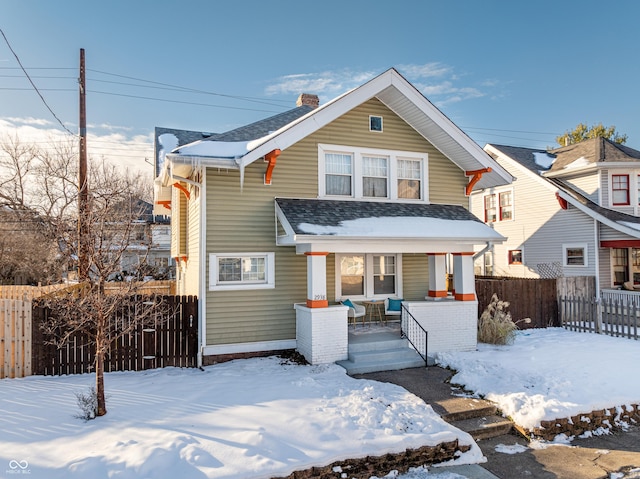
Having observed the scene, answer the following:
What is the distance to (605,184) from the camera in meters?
16.6

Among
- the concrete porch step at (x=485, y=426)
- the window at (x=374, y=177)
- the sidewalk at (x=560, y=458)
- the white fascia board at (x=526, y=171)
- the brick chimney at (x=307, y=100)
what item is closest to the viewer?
the sidewalk at (x=560, y=458)

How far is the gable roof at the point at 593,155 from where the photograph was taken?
1658cm

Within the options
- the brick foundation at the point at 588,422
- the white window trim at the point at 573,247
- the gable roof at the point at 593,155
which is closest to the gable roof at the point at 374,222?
the brick foundation at the point at 588,422

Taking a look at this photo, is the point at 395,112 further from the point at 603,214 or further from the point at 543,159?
the point at 543,159

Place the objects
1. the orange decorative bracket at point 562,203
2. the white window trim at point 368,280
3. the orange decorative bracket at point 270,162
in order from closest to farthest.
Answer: the orange decorative bracket at point 270,162, the white window trim at point 368,280, the orange decorative bracket at point 562,203

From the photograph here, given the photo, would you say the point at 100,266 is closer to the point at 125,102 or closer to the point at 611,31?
the point at 125,102

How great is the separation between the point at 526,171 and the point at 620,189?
12.3ft

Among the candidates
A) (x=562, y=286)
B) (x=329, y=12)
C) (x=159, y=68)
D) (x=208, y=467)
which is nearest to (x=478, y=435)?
(x=208, y=467)

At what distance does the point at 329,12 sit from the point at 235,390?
12806 mm

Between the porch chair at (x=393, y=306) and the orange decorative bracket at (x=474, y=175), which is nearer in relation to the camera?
the porch chair at (x=393, y=306)

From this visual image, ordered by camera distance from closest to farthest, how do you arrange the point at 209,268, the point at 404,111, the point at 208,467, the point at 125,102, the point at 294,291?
the point at 208,467, the point at 209,268, the point at 294,291, the point at 404,111, the point at 125,102

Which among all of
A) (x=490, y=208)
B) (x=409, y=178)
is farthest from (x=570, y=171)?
(x=409, y=178)

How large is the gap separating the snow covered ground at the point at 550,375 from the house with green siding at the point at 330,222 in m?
1.36

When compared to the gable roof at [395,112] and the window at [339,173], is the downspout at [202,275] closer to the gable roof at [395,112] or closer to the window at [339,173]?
the gable roof at [395,112]
